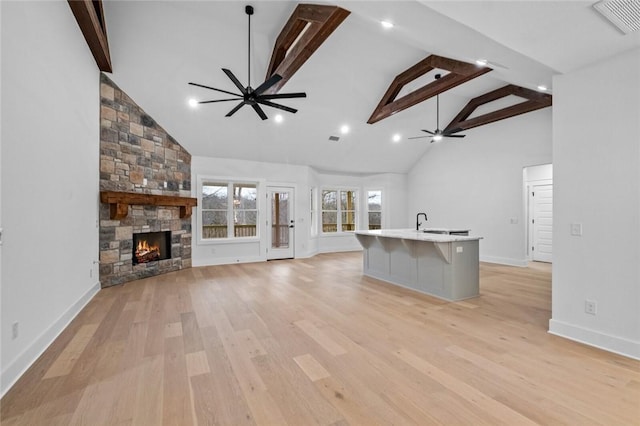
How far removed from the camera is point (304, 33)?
12.7 feet

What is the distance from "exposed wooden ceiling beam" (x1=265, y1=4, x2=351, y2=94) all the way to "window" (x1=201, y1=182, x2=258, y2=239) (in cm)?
322

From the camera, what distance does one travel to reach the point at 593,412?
5.60ft

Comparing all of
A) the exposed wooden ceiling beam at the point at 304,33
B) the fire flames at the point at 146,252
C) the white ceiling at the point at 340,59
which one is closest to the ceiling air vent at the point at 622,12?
the white ceiling at the point at 340,59

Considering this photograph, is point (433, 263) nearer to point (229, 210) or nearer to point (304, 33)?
point (304, 33)

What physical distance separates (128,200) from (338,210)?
5735 mm

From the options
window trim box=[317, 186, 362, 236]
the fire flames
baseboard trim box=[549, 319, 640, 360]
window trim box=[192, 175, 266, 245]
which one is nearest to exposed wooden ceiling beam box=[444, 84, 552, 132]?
window trim box=[317, 186, 362, 236]

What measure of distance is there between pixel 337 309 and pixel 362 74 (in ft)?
13.9

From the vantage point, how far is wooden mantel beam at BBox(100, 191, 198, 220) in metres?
4.49

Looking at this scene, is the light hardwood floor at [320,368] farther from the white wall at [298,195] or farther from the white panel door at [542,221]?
the white panel door at [542,221]

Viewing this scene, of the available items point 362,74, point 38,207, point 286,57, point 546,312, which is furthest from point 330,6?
point 546,312

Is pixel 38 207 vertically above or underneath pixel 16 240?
above

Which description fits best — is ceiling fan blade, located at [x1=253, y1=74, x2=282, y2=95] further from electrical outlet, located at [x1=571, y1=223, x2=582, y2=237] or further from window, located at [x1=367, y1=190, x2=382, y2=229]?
window, located at [x1=367, y1=190, x2=382, y2=229]

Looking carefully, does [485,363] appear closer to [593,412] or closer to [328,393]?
[593,412]

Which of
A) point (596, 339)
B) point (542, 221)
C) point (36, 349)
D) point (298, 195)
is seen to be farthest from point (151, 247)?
point (542, 221)
